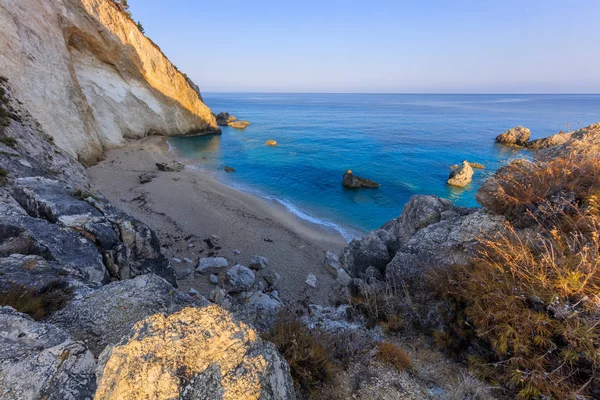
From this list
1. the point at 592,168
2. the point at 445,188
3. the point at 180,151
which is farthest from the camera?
the point at 180,151

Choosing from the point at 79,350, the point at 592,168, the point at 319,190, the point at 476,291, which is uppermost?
the point at 592,168

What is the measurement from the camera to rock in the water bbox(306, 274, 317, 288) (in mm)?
11383

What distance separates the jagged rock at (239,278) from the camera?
408 inches

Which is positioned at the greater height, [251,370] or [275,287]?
[251,370]

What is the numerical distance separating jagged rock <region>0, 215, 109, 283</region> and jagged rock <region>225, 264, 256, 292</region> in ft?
15.5

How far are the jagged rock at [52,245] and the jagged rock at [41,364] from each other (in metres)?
2.42

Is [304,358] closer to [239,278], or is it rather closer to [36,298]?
[36,298]

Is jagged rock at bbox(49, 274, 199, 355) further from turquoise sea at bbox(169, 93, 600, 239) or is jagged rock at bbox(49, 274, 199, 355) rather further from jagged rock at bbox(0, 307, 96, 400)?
turquoise sea at bbox(169, 93, 600, 239)

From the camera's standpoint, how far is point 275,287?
36.2 ft

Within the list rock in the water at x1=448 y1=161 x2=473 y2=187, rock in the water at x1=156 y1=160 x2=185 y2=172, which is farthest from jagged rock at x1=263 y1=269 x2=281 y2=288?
rock in the water at x1=448 y1=161 x2=473 y2=187

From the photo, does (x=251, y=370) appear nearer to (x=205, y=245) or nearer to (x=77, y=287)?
(x=77, y=287)

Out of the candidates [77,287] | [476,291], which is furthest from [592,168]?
[77,287]

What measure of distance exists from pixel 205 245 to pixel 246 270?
3566 mm

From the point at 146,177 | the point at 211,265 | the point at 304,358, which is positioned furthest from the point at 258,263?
the point at 146,177
